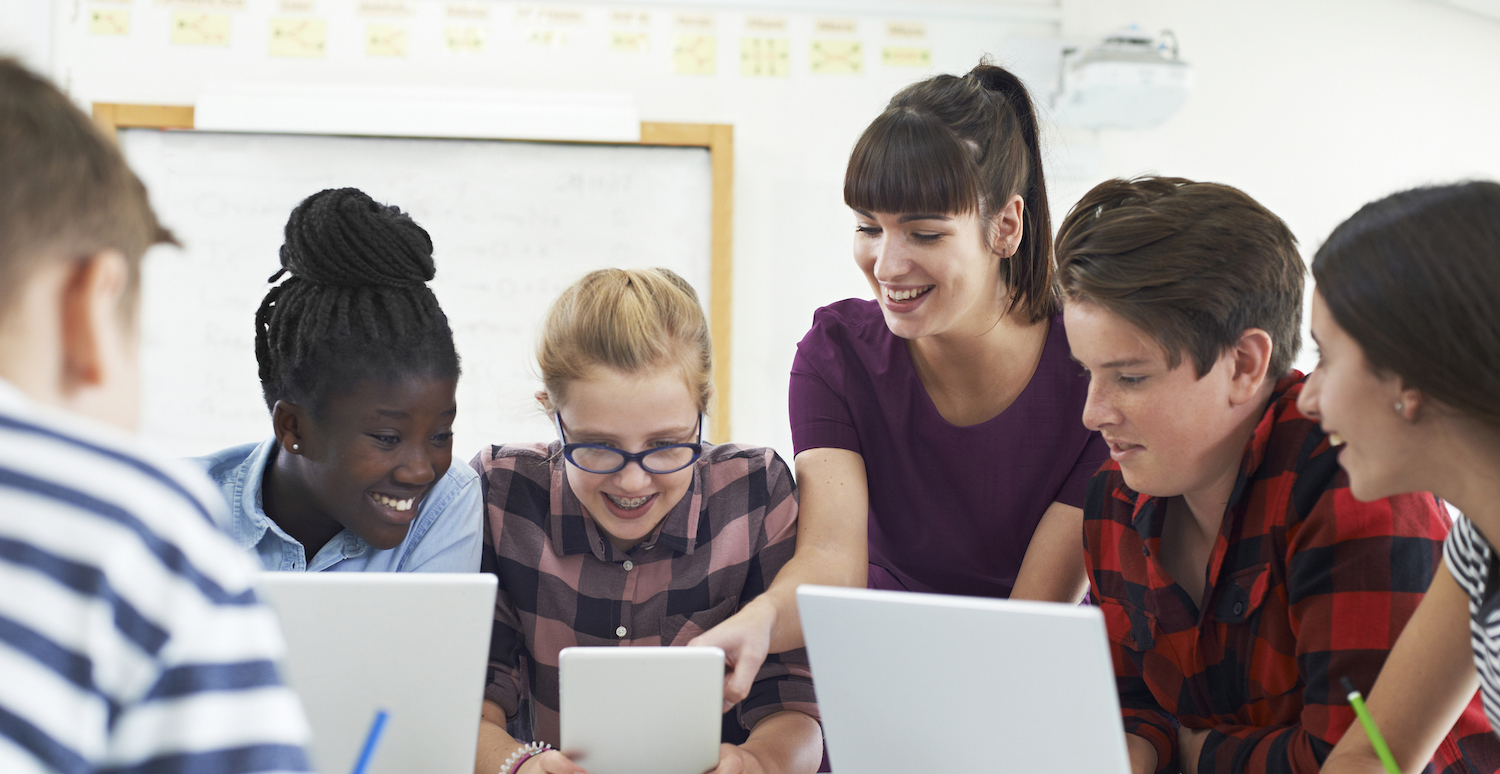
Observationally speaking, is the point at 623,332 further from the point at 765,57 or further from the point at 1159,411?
the point at 765,57

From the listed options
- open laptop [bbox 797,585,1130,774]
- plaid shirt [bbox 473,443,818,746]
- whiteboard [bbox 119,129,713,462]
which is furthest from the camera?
whiteboard [bbox 119,129,713,462]

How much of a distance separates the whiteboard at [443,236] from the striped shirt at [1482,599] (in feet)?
6.77

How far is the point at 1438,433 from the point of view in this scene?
91cm

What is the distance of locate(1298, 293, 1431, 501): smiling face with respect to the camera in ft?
3.01

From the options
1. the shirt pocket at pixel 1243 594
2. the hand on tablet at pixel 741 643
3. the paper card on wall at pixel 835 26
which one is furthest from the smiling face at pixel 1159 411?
the paper card on wall at pixel 835 26

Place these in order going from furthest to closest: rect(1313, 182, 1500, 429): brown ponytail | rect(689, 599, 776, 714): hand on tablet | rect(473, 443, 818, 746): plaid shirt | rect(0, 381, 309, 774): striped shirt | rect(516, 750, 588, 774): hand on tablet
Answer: rect(473, 443, 818, 746): plaid shirt < rect(689, 599, 776, 714): hand on tablet < rect(516, 750, 588, 774): hand on tablet < rect(1313, 182, 1500, 429): brown ponytail < rect(0, 381, 309, 774): striped shirt

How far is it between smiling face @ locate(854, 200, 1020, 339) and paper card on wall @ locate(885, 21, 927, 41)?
160cm

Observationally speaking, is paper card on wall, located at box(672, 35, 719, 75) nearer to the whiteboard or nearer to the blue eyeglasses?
the whiteboard

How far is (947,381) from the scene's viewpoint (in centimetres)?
162

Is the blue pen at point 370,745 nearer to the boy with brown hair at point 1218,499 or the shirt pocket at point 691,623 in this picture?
the shirt pocket at point 691,623

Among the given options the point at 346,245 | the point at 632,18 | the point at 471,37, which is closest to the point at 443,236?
the point at 471,37

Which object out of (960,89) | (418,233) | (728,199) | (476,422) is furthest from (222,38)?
(960,89)

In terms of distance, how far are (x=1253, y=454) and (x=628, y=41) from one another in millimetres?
2118

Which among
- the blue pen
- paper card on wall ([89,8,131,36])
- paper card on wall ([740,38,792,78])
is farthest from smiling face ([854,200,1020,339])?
paper card on wall ([89,8,131,36])
